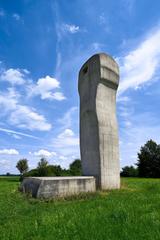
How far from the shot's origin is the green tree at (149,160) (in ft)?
182

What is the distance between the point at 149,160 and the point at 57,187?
163 ft

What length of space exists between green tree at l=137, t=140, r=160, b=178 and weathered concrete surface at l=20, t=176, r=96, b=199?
45.3 meters

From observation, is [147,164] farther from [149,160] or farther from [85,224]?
[85,224]

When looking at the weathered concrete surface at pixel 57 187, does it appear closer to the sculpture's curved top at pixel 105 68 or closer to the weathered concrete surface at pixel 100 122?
the weathered concrete surface at pixel 100 122

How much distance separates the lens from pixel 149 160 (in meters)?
57.9

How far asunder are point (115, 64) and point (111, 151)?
5.43 meters

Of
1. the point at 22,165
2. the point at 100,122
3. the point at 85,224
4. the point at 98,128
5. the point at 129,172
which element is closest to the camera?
the point at 85,224

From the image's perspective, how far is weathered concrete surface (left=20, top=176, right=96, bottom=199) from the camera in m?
11.0

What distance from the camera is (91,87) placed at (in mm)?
15148

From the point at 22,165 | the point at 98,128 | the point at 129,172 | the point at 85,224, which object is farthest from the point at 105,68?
the point at 22,165

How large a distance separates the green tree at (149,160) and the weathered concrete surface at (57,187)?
45257 mm

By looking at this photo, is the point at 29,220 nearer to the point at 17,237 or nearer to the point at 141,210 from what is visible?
the point at 17,237

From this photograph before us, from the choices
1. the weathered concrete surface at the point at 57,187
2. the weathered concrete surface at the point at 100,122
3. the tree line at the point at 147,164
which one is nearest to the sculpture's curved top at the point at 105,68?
the weathered concrete surface at the point at 100,122

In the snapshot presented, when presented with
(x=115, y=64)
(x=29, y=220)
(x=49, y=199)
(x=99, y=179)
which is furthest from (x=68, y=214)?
(x=115, y=64)
